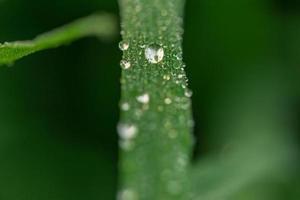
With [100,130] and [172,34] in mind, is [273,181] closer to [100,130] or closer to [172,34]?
[100,130]

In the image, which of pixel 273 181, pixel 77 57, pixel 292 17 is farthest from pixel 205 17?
pixel 273 181

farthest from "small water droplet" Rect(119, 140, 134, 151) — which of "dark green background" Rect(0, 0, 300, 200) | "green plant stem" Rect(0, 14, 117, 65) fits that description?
"dark green background" Rect(0, 0, 300, 200)

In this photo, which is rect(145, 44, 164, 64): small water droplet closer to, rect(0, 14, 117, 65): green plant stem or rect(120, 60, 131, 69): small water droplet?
rect(120, 60, 131, 69): small water droplet

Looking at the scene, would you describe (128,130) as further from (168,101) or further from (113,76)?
(113,76)

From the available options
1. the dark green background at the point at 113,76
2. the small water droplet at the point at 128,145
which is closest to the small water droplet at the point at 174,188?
the small water droplet at the point at 128,145

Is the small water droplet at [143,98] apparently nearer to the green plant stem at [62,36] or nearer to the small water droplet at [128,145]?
the small water droplet at [128,145]

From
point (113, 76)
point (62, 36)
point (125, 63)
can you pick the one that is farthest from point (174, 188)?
point (113, 76)
